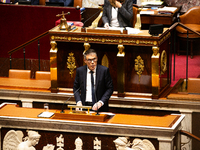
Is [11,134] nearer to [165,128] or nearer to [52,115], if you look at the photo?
[52,115]

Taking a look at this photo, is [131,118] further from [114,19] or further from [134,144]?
[114,19]

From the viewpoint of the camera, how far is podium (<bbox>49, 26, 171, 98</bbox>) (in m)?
6.61

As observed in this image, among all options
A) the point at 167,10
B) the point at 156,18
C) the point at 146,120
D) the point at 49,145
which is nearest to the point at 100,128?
the point at 146,120

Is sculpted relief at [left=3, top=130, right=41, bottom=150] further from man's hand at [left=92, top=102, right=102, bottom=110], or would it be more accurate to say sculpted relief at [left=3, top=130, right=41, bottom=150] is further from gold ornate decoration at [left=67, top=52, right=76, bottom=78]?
gold ornate decoration at [left=67, top=52, right=76, bottom=78]

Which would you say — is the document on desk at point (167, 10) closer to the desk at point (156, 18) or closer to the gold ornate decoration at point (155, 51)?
the desk at point (156, 18)

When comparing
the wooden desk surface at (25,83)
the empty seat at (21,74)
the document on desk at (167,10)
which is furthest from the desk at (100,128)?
the document on desk at (167,10)

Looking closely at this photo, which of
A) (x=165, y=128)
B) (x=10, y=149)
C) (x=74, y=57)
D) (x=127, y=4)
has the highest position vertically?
(x=127, y=4)

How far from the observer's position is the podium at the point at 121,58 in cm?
661

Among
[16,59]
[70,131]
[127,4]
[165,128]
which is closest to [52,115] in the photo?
[70,131]

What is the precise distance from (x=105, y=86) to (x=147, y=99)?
40.1 inches

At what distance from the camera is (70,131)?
5363 millimetres

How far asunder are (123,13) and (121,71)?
902 mm

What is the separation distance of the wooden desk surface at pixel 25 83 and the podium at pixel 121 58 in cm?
34

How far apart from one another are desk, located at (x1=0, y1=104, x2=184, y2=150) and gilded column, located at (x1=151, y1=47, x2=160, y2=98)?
3.85 feet
